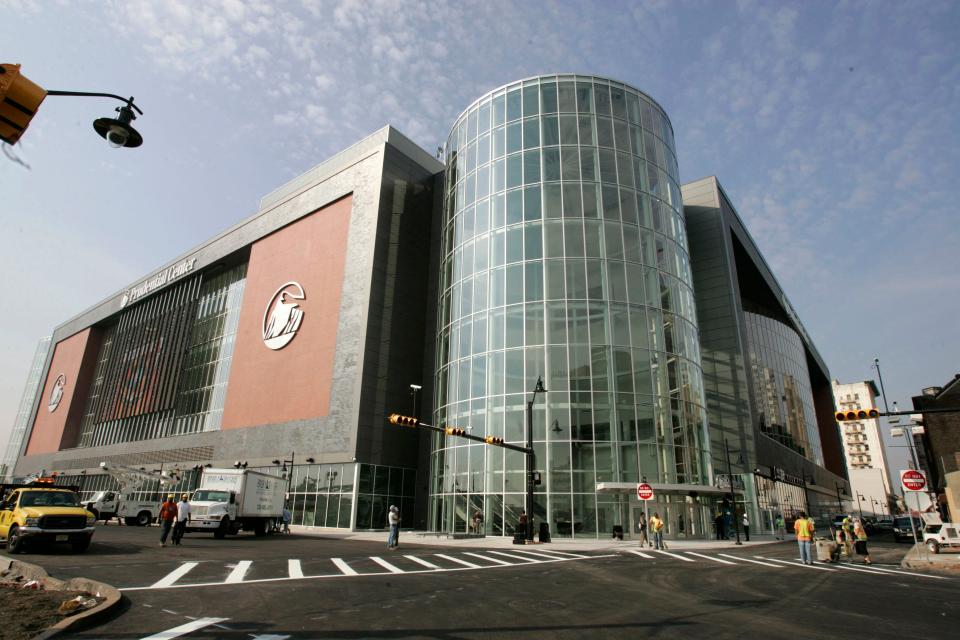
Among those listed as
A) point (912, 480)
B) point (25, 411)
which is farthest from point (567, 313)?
point (25, 411)

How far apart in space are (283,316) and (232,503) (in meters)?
25.6

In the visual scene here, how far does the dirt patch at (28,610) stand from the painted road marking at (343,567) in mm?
6234

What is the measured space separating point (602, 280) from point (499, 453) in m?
13.5

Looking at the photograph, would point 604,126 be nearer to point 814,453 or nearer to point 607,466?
point 607,466

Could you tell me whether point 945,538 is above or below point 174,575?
above

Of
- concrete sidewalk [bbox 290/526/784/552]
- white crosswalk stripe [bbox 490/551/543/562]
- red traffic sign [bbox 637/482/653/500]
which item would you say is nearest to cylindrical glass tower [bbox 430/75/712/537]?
concrete sidewalk [bbox 290/526/784/552]

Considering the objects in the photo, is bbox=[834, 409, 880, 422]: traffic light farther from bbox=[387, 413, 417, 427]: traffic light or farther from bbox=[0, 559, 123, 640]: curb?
bbox=[0, 559, 123, 640]: curb

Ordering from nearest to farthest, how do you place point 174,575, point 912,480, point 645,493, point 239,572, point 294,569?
1. point 174,575
2. point 239,572
3. point 294,569
4. point 912,480
5. point 645,493

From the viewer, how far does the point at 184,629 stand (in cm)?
788

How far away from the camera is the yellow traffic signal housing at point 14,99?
493 centimetres

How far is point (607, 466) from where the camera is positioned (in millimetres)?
33656

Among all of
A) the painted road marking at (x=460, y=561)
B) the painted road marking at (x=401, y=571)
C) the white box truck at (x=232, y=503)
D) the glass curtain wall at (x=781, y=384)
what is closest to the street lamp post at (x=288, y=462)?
the white box truck at (x=232, y=503)

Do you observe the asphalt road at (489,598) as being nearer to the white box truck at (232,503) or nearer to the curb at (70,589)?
the curb at (70,589)

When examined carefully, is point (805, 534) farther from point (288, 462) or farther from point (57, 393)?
point (57, 393)
